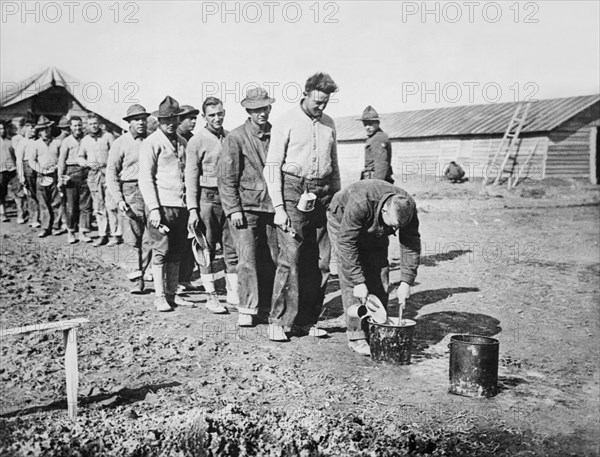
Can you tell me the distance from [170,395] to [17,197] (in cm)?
1100

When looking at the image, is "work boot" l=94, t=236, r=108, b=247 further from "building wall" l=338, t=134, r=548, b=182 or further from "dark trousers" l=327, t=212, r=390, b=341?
"building wall" l=338, t=134, r=548, b=182

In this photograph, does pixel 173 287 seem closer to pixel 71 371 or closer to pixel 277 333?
pixel 277 333

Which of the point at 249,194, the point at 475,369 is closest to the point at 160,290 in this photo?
the point at 249,194

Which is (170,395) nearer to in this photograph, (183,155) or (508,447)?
(508,447)

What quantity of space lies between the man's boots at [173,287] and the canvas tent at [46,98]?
1124cm

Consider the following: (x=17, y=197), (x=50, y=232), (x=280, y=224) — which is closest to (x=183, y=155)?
(x=280, y=224)

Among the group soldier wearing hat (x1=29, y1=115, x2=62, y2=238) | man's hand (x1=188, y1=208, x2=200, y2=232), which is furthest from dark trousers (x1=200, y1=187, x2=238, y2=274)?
soldier wearing hat (x1=29, y1=115, x2=62, y2=238)

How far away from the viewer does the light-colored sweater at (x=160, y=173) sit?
680 cm

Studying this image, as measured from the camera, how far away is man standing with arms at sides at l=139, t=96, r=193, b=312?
681 centimetres

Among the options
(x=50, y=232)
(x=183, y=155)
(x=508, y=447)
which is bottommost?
(x=508, y=447)

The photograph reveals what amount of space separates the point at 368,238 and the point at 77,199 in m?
7.96

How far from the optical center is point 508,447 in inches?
147

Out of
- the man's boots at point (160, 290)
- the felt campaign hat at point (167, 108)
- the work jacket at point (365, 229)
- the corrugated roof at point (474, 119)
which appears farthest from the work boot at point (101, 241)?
the corrugated roof at point (474, 119)

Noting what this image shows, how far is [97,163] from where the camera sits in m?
11.0
